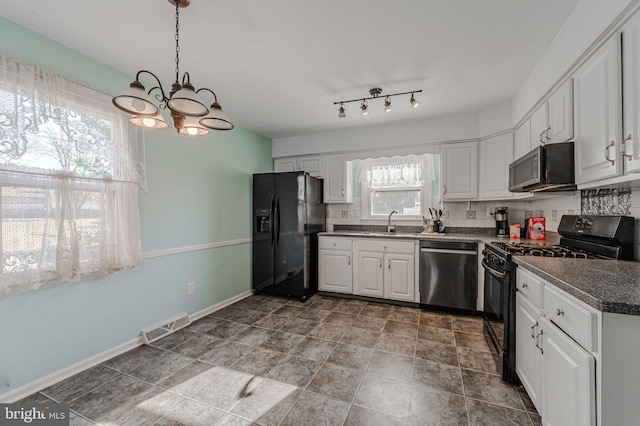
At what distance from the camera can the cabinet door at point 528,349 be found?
4.68 ft

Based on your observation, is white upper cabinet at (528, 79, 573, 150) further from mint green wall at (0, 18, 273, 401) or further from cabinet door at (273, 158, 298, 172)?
mint green wall at (0, 18, 273, 401)

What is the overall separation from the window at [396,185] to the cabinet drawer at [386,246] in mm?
665

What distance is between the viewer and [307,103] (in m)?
2.94

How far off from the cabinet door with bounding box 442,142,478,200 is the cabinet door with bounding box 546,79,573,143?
124 centimetres

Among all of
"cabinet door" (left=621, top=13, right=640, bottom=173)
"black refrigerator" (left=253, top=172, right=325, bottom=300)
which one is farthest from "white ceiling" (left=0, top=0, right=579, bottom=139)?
"black refrigerator" (left=253, top=172, right=325, bottom=300)

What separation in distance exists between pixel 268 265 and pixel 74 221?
2230 mm

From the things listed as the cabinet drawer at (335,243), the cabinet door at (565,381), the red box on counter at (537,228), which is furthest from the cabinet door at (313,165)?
the cabinet door at (565,381)

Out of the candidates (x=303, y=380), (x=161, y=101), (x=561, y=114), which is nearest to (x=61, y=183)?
(x=161, y=101)

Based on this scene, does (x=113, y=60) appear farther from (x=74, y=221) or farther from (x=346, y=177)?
(x=346, y=177)

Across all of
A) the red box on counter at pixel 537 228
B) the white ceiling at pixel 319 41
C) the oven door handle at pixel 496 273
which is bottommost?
the oven door handle at pixel 496 273

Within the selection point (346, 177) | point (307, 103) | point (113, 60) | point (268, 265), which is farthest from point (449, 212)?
point (113, 60)

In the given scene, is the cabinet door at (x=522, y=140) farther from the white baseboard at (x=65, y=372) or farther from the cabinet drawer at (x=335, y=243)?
the white baseboard at (x=65, y=372)

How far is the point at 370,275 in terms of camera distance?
3480 mm

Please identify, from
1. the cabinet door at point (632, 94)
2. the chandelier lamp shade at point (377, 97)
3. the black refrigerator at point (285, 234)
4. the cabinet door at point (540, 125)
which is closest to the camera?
the cabinet door at point (632, 94)
